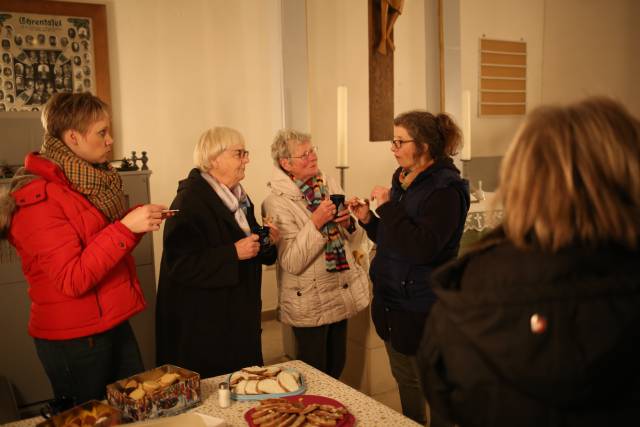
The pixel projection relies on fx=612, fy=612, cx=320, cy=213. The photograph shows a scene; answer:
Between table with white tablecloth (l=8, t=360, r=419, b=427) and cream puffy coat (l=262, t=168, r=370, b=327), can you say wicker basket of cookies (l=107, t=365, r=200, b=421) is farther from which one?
cream puffy coat (l=262, t=168, r=370, b=327)

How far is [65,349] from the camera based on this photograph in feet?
6.14

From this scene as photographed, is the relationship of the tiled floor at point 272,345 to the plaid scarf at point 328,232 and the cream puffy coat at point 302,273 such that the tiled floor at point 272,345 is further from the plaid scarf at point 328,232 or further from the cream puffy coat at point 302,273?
the plaid scarf at point 328,232

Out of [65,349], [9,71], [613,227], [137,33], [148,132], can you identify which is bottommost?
[65,349]

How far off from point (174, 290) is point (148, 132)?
1896 mm

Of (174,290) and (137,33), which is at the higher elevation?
(137,33)

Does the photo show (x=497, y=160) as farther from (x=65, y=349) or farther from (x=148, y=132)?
(x=65, y=349)

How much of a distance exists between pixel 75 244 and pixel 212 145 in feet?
2.60

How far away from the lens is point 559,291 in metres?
0.95

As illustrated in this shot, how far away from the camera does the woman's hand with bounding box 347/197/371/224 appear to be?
2551 mm

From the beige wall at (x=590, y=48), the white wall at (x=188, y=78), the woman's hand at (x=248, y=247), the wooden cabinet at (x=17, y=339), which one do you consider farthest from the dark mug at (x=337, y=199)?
the beige wall at (x=590, y=48)

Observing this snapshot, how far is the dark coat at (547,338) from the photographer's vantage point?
0.94 meters

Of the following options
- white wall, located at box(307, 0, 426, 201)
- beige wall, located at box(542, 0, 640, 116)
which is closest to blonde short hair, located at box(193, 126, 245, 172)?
white wall, located at box(307, 0, 426, 201)

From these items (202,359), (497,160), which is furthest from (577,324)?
(497,160)

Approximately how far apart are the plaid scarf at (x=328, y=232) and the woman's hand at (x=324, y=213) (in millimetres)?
160
